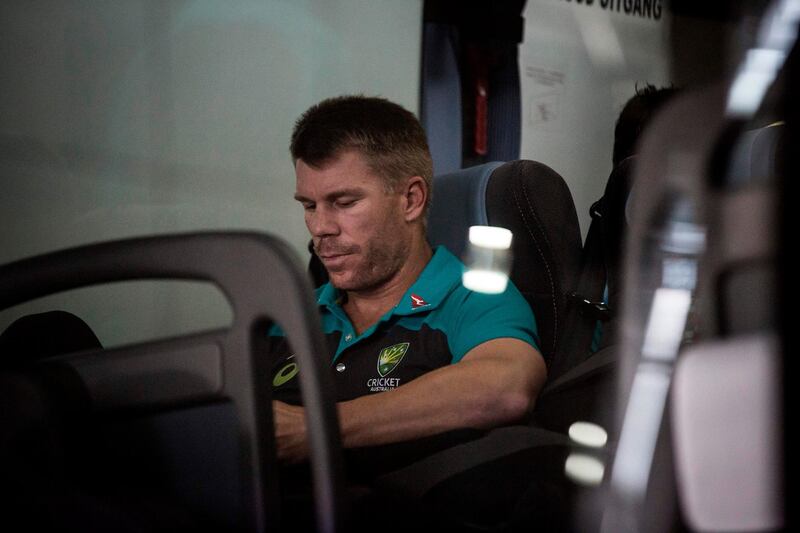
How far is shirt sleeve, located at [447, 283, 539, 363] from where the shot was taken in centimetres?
112

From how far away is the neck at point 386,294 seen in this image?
4.35 ft

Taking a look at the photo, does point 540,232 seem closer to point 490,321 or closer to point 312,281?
point 490,321

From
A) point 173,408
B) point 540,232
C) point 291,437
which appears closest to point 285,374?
point 291,437

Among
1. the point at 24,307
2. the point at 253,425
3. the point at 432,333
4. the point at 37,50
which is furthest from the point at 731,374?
the point at 37,50

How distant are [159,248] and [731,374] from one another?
1.34ft

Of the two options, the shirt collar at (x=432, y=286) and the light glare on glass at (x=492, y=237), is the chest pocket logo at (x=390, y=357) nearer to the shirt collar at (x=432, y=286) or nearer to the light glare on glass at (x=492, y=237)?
the shirt collar at (x=432, y=286)

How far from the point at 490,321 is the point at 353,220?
12.2 inches

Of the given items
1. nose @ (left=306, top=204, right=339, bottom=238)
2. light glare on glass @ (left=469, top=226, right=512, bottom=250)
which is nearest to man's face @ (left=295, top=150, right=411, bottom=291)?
nose @ (left=306, top=204, right=339, bottom=238)

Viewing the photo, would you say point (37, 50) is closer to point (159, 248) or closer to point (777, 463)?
point (159, 248)

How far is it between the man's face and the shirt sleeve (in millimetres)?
183

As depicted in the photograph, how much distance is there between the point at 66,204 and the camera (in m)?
1.61

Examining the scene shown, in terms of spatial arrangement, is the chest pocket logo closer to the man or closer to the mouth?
the man

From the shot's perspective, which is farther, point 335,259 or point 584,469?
point 335,259

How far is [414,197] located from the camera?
134 centimetres
